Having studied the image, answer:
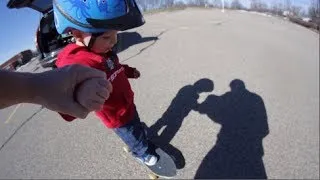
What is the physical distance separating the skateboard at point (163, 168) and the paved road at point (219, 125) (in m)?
0.09

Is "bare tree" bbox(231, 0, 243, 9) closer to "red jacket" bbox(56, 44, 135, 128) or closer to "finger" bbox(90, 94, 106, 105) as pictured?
"red jacket" bbox(56, 44, 135, 128)

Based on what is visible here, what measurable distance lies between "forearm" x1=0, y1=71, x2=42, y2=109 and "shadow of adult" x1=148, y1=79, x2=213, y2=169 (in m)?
2.00

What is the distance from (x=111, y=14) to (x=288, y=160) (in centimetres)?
170

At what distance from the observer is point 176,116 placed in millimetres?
Answer: 3010

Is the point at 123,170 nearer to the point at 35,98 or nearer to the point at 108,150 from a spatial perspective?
the point at 108,150

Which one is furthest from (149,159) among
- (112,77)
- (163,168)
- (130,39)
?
(130,39)

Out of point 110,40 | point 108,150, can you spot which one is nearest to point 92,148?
point 108,150

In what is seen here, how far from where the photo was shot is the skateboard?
90.5 inches

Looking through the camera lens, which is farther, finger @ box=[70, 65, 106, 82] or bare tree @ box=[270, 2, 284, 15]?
bare tree @ box=[270, 2, 284, 15]

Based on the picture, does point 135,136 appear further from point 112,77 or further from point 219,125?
point 219,125

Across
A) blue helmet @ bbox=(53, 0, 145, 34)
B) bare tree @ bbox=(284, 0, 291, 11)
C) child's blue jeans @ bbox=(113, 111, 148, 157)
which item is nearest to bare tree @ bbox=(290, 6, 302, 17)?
bare tree @ bbox=(284, 0, 291, 11)

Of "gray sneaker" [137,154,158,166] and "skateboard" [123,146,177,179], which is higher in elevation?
"gray sneaker" [137,154,158,166]

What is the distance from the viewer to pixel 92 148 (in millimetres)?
2697

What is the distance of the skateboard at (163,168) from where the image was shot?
2.30 metres
